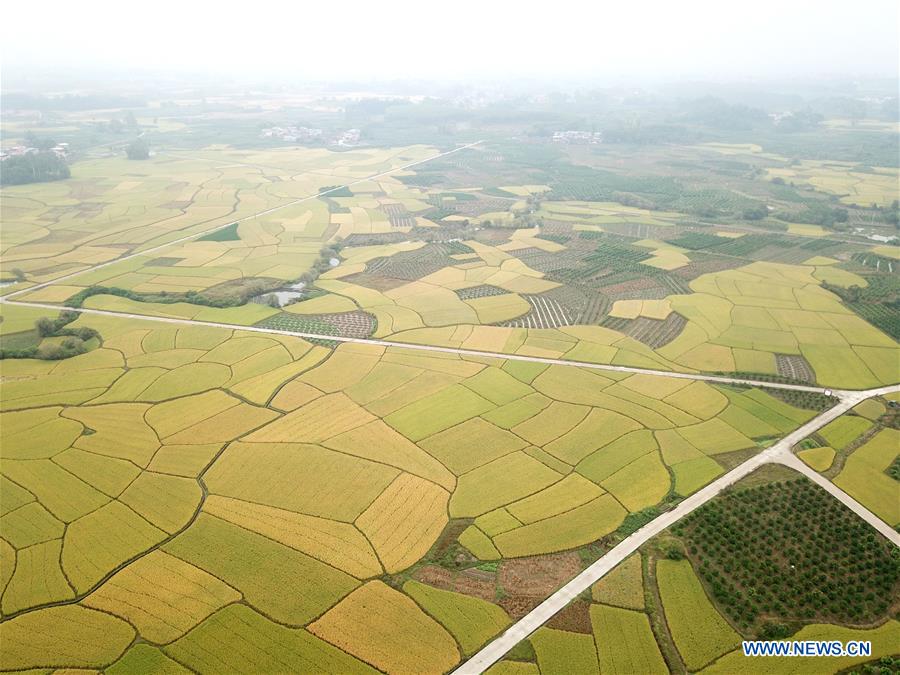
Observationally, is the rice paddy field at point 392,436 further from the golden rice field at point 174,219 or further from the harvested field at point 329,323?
the golden rice field at point 174,219

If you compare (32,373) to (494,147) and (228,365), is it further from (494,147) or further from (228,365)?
(494,147)

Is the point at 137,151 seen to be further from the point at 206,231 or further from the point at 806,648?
the point at 806,648

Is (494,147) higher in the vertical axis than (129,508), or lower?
higher

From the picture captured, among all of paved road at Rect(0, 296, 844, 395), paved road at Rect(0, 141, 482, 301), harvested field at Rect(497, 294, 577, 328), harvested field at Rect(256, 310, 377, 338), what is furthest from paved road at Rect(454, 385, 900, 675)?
paved road at Rect(0, 141, 482, 301)

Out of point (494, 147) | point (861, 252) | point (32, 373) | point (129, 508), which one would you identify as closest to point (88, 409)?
point (32, 373)

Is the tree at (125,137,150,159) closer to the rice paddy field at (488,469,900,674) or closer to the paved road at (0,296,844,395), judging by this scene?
the paved road at (0,296,844,395)

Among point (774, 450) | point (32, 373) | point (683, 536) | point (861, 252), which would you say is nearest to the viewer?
point (683, 536)
